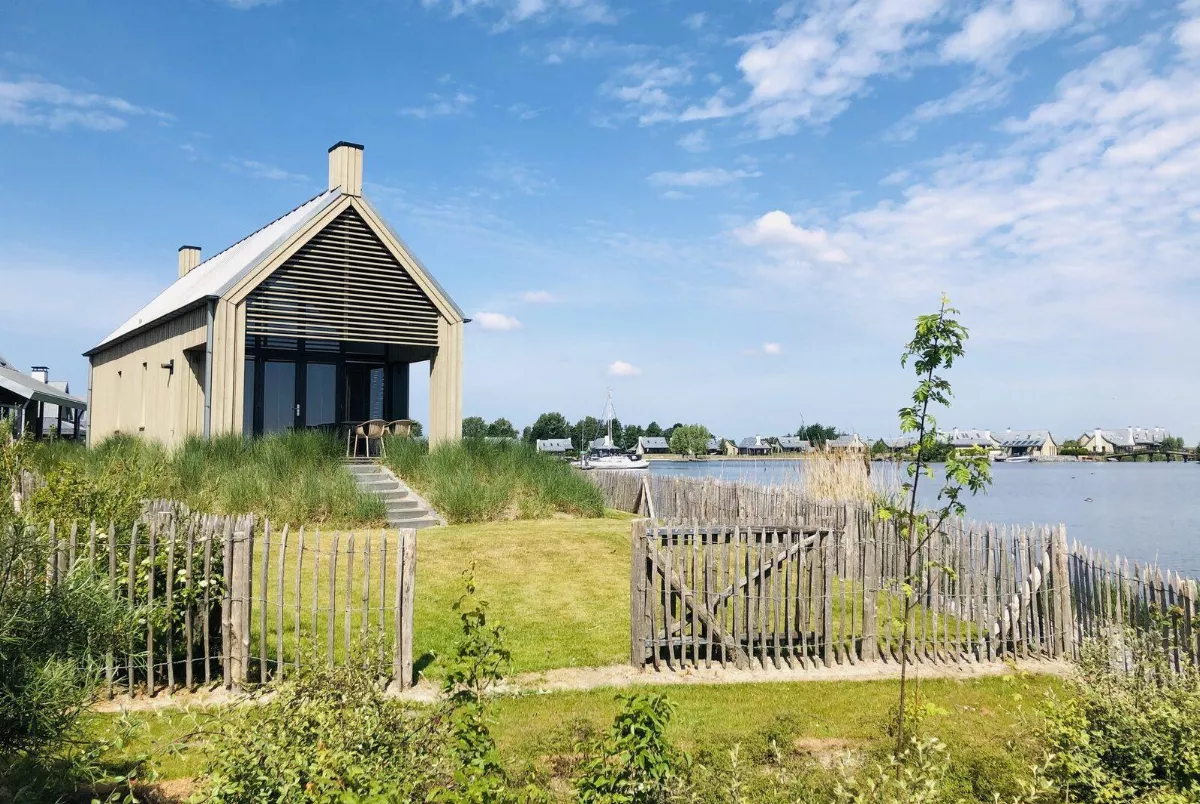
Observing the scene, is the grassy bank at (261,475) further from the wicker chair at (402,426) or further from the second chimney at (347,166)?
the second chimney at (347,166)

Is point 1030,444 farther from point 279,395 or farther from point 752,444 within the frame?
point 279,395

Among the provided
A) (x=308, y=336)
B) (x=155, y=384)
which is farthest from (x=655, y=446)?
(x=308, y=336)

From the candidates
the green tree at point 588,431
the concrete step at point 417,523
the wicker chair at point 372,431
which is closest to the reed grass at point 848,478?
the concrete step at point 417,523

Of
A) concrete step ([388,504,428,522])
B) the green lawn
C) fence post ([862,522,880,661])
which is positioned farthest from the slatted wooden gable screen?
fence post ([862,522,880,661])

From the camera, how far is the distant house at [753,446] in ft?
350

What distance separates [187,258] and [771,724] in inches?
1315

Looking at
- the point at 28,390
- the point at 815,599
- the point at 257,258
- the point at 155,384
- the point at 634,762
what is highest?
the point at 257,258

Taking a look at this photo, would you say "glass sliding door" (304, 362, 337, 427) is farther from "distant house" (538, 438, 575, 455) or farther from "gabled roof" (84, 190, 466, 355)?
"distant house" (538, 438, 575, 455)

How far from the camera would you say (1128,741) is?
470 cm

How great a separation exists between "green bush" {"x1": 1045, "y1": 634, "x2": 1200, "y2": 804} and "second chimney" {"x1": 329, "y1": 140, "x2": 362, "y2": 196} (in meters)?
18.9

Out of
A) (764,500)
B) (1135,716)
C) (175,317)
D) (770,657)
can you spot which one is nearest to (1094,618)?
(770,657)

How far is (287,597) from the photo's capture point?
10062mm

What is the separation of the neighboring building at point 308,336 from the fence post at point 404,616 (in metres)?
11.8

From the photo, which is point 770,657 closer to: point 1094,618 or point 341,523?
point 1094,618
